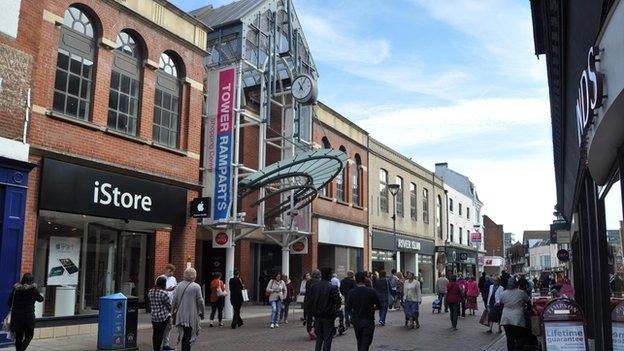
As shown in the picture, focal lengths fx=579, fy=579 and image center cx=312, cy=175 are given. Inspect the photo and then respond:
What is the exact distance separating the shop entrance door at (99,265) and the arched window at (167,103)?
3217 mm

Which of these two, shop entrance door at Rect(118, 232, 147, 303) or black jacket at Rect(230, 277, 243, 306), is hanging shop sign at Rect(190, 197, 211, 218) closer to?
shop entrance door at Rect(118, 232, 147, 303)

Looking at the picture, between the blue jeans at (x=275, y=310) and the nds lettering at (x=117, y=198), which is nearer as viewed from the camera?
the nds lettering at (x=117, y=198)

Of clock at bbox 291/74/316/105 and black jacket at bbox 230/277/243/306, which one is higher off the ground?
clock at bbox 291/74/316/105

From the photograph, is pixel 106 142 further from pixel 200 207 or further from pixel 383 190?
pixel 383 190

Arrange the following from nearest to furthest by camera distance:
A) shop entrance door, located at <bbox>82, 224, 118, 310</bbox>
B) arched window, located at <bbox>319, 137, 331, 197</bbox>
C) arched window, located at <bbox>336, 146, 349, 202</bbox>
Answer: shop entrance door, located at <bbox>82, 224, 118, 310</bbox> → arched window, located at <bbox>319, 137, 331, 197</bbox> → arched window, located at <bbox>336, 146, 349, 202</bbox>

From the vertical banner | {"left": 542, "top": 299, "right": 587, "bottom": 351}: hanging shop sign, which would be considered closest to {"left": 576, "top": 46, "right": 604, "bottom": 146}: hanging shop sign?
{"left": 542, "top": 299, "right": 587, "bottom": 351}: hanging shop sign

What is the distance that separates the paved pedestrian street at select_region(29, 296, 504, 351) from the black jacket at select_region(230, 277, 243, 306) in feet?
2.46

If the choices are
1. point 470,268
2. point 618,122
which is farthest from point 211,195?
point 470,268

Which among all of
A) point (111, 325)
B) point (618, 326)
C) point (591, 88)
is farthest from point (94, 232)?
point (591, 88)

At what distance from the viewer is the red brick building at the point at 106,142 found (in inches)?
539

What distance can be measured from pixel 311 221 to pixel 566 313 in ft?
58.3

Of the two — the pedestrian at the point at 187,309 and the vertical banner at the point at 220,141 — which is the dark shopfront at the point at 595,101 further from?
the vertical banner at the point at 220,141

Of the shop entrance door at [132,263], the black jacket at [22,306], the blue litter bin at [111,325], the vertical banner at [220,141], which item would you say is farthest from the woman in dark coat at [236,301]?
the black jacket at [22,306]

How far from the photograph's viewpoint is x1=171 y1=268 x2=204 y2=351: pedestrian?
9.86m
